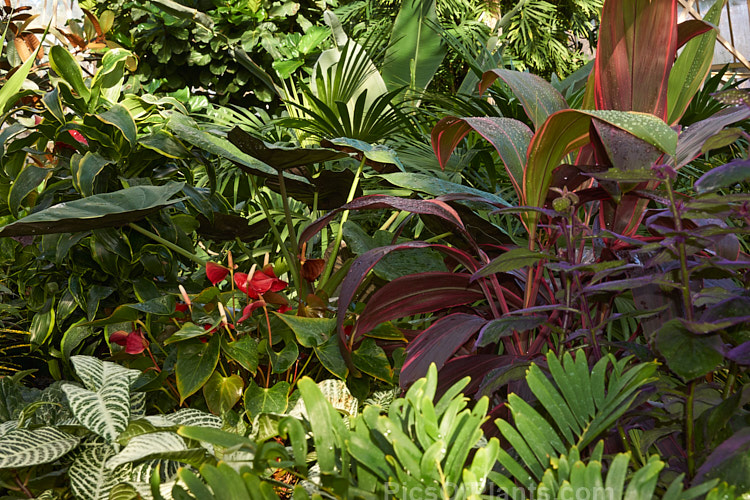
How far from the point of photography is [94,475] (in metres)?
0.66

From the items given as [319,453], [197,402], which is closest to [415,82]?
[197,402]

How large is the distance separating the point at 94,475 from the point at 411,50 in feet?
7.18

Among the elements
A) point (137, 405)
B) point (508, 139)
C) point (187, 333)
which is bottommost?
point (137, 405)

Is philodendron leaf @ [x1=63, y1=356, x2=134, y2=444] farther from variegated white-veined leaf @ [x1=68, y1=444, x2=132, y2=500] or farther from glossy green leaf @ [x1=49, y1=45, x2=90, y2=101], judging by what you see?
glossy green leaf @ [x1=49, y1=45, x2=90, y2=101]

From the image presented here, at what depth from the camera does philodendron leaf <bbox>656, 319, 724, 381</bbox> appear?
0.43 metres

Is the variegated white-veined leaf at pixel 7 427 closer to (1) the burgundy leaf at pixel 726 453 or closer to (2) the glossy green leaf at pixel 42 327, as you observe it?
(2) the glossy green leaf at pixel 42 327

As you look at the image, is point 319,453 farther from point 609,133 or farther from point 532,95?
point 532,95

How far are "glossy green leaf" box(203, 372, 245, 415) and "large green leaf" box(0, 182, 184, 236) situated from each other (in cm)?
29

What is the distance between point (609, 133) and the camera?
69 cm

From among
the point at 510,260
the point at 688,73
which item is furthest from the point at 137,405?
the point at 688,73

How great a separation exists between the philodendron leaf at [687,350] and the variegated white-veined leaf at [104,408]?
22.7 inches

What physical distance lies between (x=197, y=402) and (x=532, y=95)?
2.43 ft

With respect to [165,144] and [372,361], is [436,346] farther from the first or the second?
[165,144]

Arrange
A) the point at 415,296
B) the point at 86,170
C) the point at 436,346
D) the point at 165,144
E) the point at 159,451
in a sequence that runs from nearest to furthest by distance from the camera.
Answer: the point at 159,451 < the point at 436,346 < the point at 415,296 < the point at 86,170 < the point at 165,144
